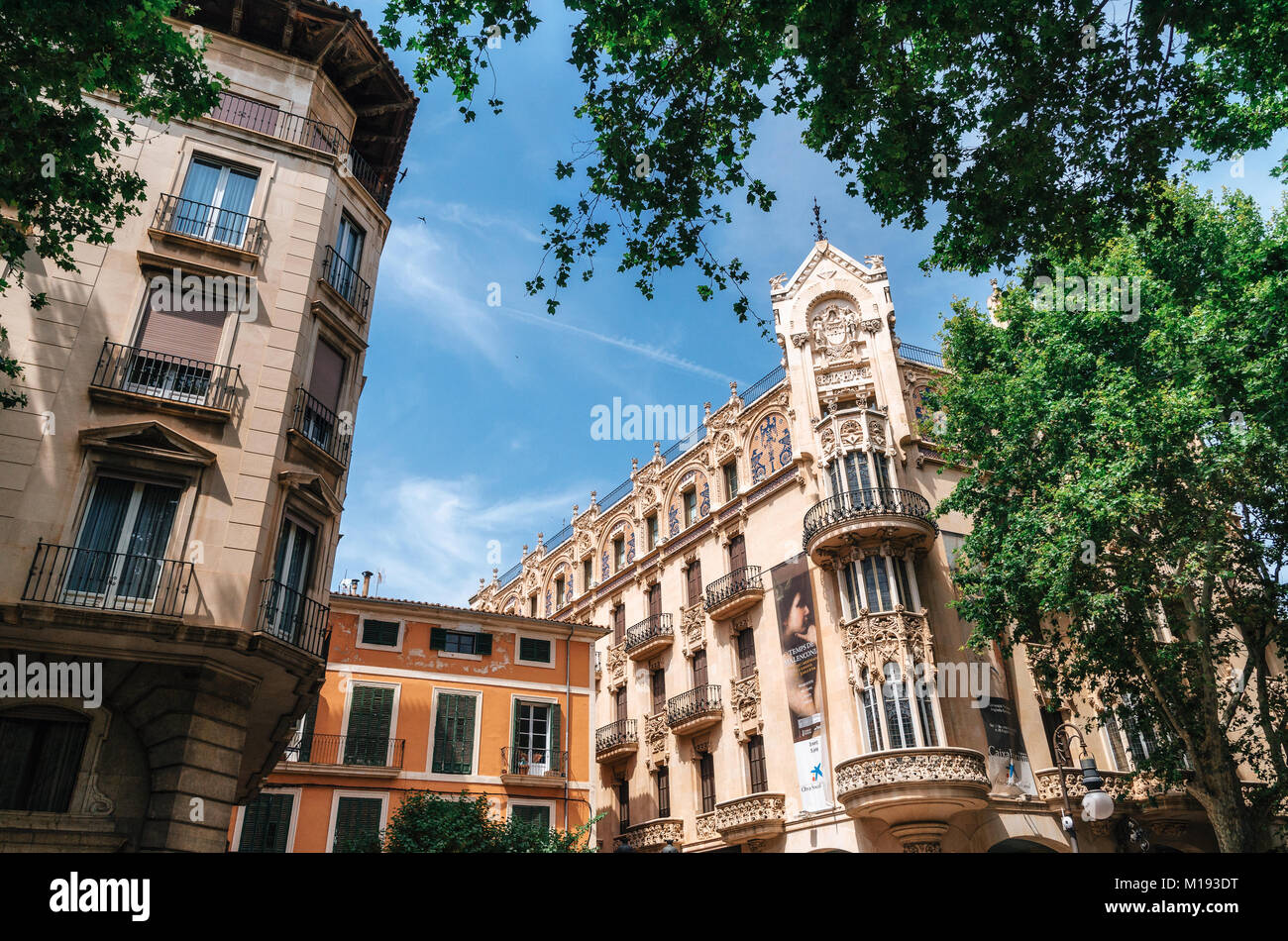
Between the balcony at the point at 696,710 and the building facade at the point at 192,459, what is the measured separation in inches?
685

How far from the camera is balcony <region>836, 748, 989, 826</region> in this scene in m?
23.5

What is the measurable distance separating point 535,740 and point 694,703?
639 cm

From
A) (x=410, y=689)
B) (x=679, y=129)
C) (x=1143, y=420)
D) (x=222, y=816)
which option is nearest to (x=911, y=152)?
(x=679, y=129)

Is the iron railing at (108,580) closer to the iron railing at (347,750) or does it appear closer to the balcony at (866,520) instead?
the iron railing at (347,750)

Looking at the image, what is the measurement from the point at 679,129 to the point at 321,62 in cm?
1266

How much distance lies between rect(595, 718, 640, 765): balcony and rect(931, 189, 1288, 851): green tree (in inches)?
661

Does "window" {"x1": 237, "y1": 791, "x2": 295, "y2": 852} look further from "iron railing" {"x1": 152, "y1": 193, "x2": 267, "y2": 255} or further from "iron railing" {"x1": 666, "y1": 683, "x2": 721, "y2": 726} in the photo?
"iron railing" {"x1": 152, "y1": 193, "x2": 267, "y2": 255}

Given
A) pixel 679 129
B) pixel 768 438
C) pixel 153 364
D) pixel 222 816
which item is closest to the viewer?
pixel 679 129

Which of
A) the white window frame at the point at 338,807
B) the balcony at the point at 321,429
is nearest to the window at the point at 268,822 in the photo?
the white window frame at the point at 338,807

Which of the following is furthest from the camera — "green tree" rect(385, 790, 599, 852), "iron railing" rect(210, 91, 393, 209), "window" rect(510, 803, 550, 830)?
"window" rect(510, 803, 550, 830)

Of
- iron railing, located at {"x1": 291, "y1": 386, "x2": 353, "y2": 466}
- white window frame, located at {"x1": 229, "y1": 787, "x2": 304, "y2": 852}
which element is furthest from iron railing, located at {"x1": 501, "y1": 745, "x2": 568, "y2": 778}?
iron railing, located at {"x1": 291, "y1": 386, "x2": 353, "y2": 466}

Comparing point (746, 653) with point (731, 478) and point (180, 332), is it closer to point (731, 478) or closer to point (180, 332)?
point (731, 478)

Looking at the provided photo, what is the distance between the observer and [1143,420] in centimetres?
1906

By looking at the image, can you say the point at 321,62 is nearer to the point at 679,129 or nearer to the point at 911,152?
the point at 679,129
